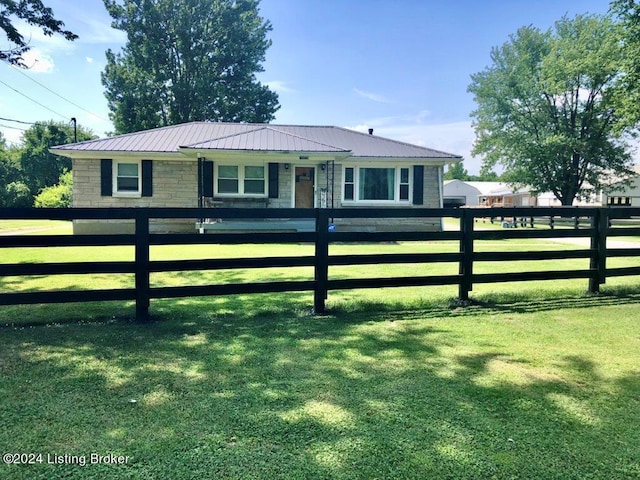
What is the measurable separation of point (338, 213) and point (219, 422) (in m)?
3.27

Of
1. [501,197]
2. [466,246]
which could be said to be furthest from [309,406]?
[501,197]

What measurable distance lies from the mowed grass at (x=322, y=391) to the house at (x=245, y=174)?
10.6 metres

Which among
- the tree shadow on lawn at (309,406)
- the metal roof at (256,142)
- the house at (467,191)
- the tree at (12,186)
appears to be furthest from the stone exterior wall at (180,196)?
the house at (467,191)

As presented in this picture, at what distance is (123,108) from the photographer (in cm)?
3127

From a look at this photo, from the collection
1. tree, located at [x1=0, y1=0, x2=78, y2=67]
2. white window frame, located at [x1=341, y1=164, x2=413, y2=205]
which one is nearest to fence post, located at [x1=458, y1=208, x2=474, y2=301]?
tree, located at [x1=0, y1=0, x2=78, y2=67]

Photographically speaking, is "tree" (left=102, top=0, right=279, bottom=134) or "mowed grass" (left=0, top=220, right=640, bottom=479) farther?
"tree" (left=102, top=0, right=279, bottom=134)

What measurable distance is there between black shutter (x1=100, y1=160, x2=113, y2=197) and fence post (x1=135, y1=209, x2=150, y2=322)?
12.6 metres

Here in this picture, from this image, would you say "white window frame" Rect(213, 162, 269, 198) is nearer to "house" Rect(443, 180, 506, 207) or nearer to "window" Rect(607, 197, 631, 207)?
"window" Rect(607, 197, 631, 207)

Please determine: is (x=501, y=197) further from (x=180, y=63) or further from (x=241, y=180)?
(x=241, y=180)

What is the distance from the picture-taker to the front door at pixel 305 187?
16.8 m

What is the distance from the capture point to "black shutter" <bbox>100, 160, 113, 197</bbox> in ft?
51.1

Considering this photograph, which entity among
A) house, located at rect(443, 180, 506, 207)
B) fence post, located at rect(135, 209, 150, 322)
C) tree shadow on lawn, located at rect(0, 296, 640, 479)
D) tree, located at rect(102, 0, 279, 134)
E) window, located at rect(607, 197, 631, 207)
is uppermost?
tree, located at rect(102, 0, 279, 134)

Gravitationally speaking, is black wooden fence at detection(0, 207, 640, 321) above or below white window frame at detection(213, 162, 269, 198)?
below

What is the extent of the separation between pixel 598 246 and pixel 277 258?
14.9 feet
